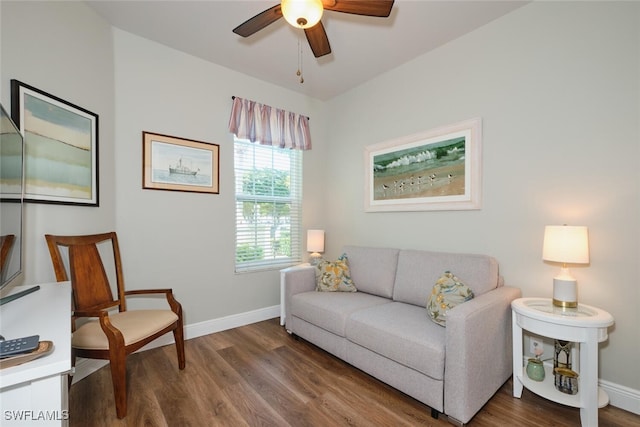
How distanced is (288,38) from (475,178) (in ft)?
6.71

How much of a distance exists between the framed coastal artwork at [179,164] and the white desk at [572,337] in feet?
9.28

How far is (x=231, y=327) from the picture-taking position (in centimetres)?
303

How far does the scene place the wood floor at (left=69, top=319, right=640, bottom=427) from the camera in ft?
5.42

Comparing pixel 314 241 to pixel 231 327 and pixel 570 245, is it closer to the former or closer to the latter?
pixel 231 327

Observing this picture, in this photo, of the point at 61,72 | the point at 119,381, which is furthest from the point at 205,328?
the point at 61,72

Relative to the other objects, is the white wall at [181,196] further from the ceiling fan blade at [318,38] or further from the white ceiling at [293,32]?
the ceiling fan blade at [318,38]

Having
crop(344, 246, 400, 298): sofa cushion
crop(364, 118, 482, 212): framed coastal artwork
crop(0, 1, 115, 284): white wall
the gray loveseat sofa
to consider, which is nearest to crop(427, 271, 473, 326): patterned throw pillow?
the gray loveseat sofa

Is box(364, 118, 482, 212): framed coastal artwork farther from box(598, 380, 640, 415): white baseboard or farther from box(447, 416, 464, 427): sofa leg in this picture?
box(447, 416, 464, 427): sofa leg

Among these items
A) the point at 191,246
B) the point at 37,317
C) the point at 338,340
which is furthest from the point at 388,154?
the point at 37,317

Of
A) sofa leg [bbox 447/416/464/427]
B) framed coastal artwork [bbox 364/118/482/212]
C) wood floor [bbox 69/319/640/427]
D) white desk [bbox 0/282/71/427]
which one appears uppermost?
framed coastal artwork [bbox 364/118/482/212]

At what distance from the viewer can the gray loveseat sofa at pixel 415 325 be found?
161 cm

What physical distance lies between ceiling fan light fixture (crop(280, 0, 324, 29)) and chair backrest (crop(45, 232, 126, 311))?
6.70ft

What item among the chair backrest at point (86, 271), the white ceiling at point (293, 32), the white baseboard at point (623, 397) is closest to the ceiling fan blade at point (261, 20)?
the white ceiling at point (293, 32)

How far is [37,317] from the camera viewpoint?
3.79ft
